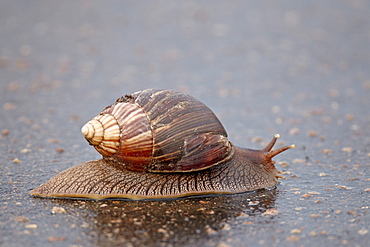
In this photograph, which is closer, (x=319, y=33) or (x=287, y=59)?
(x=287, y=59)

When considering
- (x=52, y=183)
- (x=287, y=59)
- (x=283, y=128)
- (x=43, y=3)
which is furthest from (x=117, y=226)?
→ (x=43, y=3)

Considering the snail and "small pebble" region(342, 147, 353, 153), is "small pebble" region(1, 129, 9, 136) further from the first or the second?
"small pebble" region(342, 147, 353, 153)

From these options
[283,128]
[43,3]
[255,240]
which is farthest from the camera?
[43,3]

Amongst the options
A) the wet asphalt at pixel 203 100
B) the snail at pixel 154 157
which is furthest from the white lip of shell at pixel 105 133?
the wet asphalt at pixel 203 100

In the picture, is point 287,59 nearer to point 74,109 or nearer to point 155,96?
point 74,109

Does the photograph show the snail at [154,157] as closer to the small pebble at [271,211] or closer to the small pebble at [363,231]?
the small pebble at [271,211]

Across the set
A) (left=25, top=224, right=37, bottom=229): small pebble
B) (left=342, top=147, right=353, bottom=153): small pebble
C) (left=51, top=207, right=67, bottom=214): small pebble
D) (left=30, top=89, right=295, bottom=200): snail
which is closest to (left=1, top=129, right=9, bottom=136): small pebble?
(left=30, top=89, right=295, bottom=200): snail

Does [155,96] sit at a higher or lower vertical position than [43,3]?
lower

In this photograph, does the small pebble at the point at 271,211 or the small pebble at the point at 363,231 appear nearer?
the small pebble at the point at 363,231
